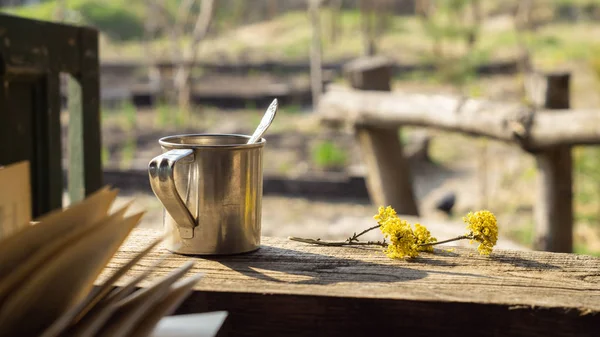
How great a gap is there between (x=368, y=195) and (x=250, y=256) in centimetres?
605

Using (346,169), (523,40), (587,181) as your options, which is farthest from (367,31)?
(587,181)

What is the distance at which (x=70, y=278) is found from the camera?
0.57m

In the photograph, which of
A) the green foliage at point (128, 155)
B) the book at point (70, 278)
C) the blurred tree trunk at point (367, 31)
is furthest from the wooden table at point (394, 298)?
the blurred tree trunk at point (367, 31)

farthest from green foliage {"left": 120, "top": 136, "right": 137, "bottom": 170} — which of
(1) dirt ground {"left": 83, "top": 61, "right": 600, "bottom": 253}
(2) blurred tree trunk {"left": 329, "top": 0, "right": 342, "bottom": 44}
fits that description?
(2) blurred tree trunk {"left": 329, "top": 0, "right": 342, "bottom": 44}

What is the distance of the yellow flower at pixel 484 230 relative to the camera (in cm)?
101

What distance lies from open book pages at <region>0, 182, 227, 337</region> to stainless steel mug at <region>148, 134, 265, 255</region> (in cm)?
33

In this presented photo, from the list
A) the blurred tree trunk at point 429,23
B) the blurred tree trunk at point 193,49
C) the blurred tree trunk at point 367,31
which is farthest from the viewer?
the blurred tree trunk at point 367,31

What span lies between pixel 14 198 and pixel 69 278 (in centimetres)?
27

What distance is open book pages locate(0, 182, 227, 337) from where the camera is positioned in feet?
1.78

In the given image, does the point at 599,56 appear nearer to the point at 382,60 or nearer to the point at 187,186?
the point at 382,60

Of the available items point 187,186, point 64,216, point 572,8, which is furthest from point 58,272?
point 572,8

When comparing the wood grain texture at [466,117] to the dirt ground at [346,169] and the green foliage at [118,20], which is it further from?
the green foliage at [118,20]

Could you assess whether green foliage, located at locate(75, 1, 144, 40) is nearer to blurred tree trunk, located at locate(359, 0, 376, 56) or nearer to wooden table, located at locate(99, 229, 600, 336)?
blurred tree trunk, located at locate(359, 0, 376, 56)

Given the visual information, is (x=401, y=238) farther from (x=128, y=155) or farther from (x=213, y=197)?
(x=128, y=155)
